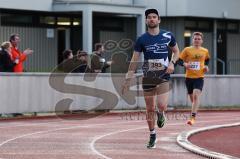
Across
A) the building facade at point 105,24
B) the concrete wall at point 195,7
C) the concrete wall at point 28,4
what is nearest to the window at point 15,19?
the building facade at point 105,24

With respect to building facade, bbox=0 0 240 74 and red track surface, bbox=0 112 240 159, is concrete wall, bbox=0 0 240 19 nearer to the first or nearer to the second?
building facade, bbox=0 0 240 74

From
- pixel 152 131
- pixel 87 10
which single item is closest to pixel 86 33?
pixel 87 10

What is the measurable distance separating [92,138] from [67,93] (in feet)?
26.4

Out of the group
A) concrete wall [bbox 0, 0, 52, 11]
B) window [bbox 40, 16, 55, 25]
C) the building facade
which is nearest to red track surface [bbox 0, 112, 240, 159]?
concrete wall [bbox 0, 0, 52, 11]

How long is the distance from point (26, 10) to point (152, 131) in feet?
66.2

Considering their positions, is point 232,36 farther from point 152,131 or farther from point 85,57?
point 152,131

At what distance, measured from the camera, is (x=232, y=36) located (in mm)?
43938

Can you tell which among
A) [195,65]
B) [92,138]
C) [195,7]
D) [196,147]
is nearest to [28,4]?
[195,7]

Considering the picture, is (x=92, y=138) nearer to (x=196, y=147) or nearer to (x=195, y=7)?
(x=196, y=147)

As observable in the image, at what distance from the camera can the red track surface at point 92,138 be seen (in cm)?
1311

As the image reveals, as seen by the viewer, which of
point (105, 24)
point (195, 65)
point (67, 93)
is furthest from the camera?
point (105, 24)

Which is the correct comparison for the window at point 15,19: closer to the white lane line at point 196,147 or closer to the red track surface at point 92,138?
the red track surface at point 92,138

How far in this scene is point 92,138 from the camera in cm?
1598

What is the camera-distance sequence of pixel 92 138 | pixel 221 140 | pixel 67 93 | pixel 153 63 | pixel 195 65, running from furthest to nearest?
pixel 67 93
pixel 195 65
pixel 92 138
pixel 221 140
pixel 153 63
